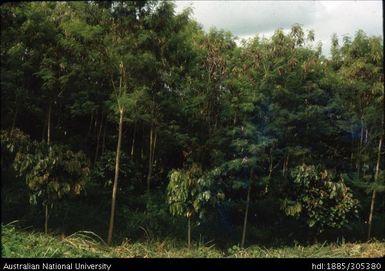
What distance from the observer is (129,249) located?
8.42m

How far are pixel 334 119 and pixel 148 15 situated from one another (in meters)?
4.20

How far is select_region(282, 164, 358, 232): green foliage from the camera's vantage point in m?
10.1

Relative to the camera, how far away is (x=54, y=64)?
8977mm

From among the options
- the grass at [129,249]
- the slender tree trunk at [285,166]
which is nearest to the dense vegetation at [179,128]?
the slender tree trunk at [285,166]

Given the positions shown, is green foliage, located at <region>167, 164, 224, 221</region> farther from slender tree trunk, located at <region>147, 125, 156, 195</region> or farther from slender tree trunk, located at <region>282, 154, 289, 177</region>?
slender tree trunk, located at <region>282, 154, 289, 177</region>

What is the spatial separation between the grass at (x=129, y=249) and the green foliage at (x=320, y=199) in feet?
1.73

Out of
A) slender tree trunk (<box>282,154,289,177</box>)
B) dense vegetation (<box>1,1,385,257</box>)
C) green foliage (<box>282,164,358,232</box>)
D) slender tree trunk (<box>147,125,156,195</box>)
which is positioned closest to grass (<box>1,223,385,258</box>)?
dense vegetation (<box>1,1,385,257</box>)

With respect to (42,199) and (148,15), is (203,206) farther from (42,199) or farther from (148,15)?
(148,15)

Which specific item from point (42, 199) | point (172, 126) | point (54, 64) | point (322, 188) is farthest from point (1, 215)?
point (322, 188)

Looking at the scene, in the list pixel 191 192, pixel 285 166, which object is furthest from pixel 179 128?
pixel 285 166

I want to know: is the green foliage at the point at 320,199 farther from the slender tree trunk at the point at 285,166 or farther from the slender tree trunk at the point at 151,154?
the slender tree trunk at the point at 151,154

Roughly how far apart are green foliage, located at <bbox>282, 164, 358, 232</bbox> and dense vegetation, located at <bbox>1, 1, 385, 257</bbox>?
27 millimetres

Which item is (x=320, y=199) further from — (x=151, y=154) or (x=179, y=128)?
(x=151, y=154)

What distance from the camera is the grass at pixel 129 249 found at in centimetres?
703
